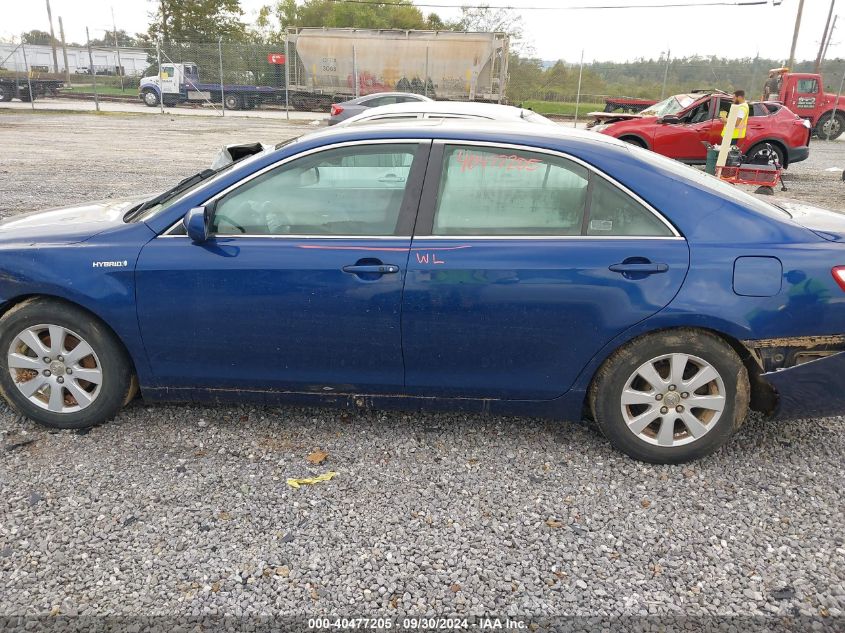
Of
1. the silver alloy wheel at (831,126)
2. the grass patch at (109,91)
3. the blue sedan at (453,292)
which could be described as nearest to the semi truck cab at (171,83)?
the grass patch at (109,91)

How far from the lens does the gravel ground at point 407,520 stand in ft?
7.72

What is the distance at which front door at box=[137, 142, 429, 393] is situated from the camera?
304 centimetres

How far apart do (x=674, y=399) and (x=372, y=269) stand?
158 centimetres

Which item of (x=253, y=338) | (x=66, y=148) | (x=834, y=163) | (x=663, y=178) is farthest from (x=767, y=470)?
(x=834, y=163)

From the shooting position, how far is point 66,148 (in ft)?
49.6

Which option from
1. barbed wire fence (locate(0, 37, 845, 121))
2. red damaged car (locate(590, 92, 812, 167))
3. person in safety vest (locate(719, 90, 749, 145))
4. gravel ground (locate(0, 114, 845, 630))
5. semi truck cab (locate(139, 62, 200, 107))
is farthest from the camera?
semi truck cab (locate(139, 62, 200, 107))

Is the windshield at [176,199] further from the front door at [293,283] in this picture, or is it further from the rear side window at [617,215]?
the rear side window at [617,215]

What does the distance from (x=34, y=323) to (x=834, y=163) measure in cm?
1970

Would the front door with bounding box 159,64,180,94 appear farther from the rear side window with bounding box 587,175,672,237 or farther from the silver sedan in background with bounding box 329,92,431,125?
the rear side window with bounding box 587,175,672,237

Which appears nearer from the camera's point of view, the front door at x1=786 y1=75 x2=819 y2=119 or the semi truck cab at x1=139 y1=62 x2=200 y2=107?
the front door at x1=786 y1=75 x2=819 y2=119

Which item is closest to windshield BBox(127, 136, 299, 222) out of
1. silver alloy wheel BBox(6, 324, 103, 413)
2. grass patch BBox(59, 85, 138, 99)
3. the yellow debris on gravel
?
silver alloy wheel BBox(6, 324, 103, 413)

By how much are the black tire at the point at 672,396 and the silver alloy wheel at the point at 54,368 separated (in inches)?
101

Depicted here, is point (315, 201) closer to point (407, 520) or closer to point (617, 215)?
point (617, 215)

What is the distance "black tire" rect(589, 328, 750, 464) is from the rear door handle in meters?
0.31
